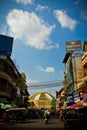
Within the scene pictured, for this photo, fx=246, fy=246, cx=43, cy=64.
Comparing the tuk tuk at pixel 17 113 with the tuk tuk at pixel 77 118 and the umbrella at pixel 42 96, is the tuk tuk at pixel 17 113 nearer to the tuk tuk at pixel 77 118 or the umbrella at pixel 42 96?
the tuk tuk at pixel 77 118

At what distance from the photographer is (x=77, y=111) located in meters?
23.7

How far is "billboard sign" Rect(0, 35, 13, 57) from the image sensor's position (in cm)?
2080

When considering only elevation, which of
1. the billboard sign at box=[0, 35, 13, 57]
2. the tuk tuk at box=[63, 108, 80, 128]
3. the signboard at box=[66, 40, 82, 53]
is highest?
the signboard at box=[66, 40, 82, 53]

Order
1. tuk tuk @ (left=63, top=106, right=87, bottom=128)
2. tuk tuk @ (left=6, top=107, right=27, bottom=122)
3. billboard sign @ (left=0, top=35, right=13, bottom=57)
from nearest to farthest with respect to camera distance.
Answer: billboard sign @ (left=0, top=35, right=13, bottom=57), tuk tuk @ (left=63, top=106, right=87, bottom=128), tuk tuk @ (left=6, top=107, right=27, bottom=122)

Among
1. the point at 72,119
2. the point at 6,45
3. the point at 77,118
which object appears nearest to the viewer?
the point at 6,45

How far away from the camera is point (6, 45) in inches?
825

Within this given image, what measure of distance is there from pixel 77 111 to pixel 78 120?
1.82 meters

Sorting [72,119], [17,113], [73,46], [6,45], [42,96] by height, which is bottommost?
[72,119]

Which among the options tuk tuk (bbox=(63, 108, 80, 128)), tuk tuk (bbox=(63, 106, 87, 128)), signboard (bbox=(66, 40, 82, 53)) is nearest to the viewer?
tuk tuk (bbox=(63, 106, 87, 128))

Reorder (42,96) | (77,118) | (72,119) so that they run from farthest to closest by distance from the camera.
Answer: (42,96) < (72,119) < (77,118)

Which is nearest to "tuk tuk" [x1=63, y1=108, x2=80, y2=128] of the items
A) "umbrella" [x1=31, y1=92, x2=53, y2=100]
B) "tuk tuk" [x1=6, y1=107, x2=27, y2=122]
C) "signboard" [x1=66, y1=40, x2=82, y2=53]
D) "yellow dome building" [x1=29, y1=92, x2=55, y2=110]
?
"tuk tuk" [x1=6, y1=107, x2=27, y2=122]

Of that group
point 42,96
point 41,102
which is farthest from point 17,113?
point 42,96

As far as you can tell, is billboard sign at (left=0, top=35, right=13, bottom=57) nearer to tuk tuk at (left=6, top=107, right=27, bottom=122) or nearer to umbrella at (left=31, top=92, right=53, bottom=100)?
tuk tuk at (left=6, top=107, right=27, bottom=122)

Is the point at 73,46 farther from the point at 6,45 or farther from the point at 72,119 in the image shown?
the point at 6,45
